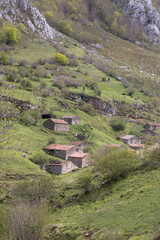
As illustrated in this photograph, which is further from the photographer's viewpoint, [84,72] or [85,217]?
[84,72]

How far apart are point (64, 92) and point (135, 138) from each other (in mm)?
27885

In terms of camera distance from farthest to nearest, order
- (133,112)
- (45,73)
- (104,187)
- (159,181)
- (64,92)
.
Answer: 1. (45,73)
2. (133,112)
3. (64,92)
4. (104,187)
5. (159,181)

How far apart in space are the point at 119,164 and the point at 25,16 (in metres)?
129

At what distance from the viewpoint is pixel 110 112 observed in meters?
92.0

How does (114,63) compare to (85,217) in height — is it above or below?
below

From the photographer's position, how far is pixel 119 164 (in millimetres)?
32812

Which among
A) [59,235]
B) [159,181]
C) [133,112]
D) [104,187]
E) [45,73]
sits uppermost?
[159,181]

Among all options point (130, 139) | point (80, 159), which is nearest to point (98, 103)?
point (130, 139)

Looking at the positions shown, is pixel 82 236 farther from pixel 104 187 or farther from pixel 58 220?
pixel 104 187

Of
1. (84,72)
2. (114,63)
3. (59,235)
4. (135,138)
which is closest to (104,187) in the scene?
(59,235)

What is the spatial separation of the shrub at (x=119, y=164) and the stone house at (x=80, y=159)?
1685 cm

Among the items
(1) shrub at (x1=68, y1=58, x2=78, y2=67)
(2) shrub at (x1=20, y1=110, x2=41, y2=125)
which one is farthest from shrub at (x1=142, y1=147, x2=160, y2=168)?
(1) shrub at (x1=68, y1=58, x2=78, y2=67)

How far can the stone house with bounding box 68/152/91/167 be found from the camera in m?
51.8

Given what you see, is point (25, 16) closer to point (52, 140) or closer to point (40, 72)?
point (40, 72)
